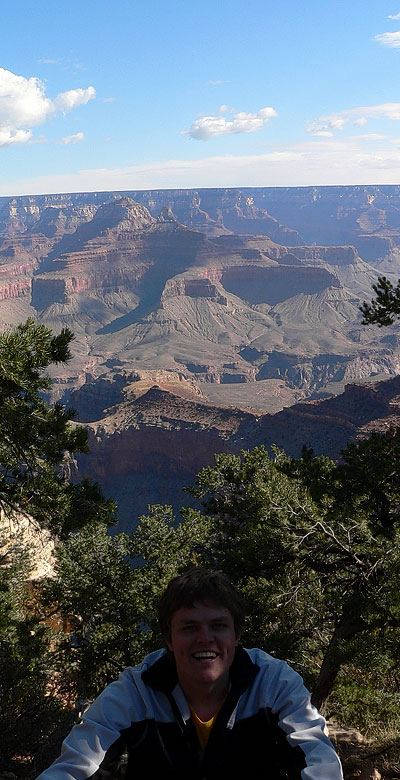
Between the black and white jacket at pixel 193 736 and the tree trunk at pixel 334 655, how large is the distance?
15.6 ft

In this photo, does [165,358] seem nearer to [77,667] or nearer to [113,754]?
[77,667]

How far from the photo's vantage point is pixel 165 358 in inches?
6348

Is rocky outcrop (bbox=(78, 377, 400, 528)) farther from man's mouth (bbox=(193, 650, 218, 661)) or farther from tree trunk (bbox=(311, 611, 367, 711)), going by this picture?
man's mouth (bbox=(193, 650, 218, 661))

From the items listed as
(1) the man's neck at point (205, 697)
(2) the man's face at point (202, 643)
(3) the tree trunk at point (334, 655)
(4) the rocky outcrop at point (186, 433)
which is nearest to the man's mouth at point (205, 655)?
(2) the man's face at point (202, 643)

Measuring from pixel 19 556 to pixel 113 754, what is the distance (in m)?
15.4

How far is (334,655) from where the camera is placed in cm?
740

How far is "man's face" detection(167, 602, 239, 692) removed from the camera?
10.3 feet

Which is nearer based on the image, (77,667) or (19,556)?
(77,667)

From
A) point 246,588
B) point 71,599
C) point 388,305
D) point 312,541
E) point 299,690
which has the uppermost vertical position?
point 388,305

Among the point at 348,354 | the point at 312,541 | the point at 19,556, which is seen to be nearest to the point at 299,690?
the point at 312,541

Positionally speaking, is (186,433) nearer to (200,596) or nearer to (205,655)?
(200,596)

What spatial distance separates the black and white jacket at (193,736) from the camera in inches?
111

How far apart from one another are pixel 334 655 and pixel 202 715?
16.4 feet

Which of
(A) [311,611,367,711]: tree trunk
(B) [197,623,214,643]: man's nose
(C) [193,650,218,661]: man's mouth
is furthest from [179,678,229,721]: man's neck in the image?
(A) [311,611,367,711]: tree trunk
